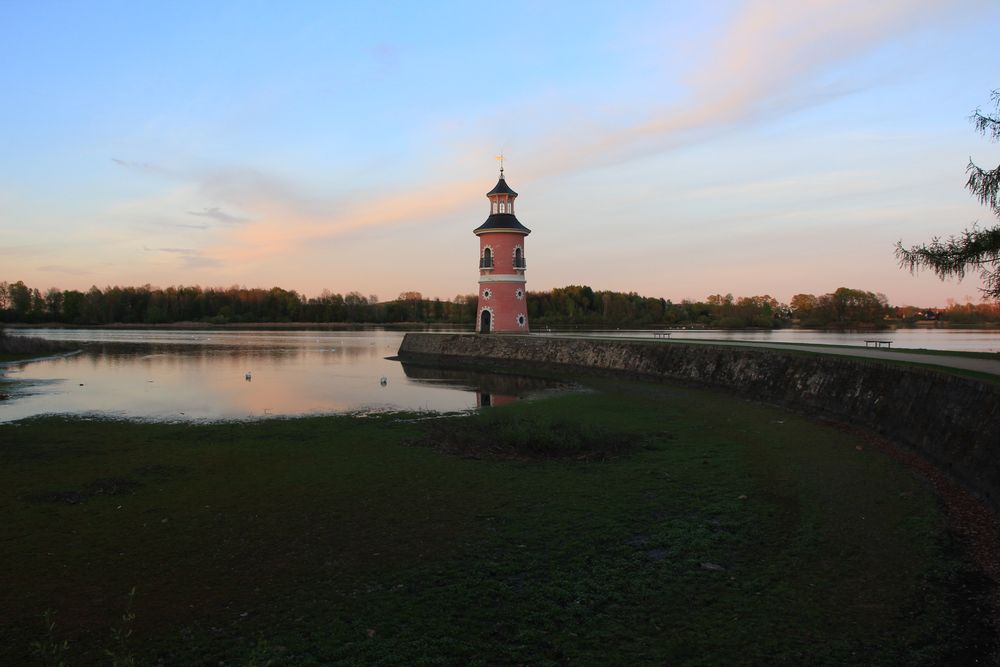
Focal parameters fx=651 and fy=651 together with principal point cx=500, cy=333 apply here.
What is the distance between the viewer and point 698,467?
1288cm

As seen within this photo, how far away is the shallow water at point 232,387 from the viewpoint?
23.0 metres

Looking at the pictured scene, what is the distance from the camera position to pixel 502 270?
49781mm

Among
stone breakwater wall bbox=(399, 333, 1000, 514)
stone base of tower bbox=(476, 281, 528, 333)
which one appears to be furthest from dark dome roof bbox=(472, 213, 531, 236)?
stone breakwater wall bbox=(399, 333, 1000, 514)

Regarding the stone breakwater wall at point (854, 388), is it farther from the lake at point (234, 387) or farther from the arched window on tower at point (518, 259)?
the arched window on tower at point (518, 259)

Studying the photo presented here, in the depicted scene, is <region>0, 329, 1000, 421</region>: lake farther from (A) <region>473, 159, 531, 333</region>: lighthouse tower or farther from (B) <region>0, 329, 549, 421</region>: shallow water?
(A) <region>473, 159, 531, 333</region>: lighthouse tower

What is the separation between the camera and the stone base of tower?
49.8 meters

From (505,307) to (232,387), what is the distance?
23.8 m

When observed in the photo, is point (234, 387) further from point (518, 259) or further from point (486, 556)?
point (486, 556)

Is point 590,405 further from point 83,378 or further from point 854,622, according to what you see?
point 83,378

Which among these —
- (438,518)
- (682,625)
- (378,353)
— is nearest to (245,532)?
(438,518)

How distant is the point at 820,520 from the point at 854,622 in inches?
127

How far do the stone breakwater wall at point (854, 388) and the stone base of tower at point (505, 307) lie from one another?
7.99m

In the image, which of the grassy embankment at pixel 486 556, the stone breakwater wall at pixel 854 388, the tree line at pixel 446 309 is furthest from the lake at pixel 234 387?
the tree line at pixel 446 309

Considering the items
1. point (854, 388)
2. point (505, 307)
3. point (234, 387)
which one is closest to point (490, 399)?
point (234, 387)
